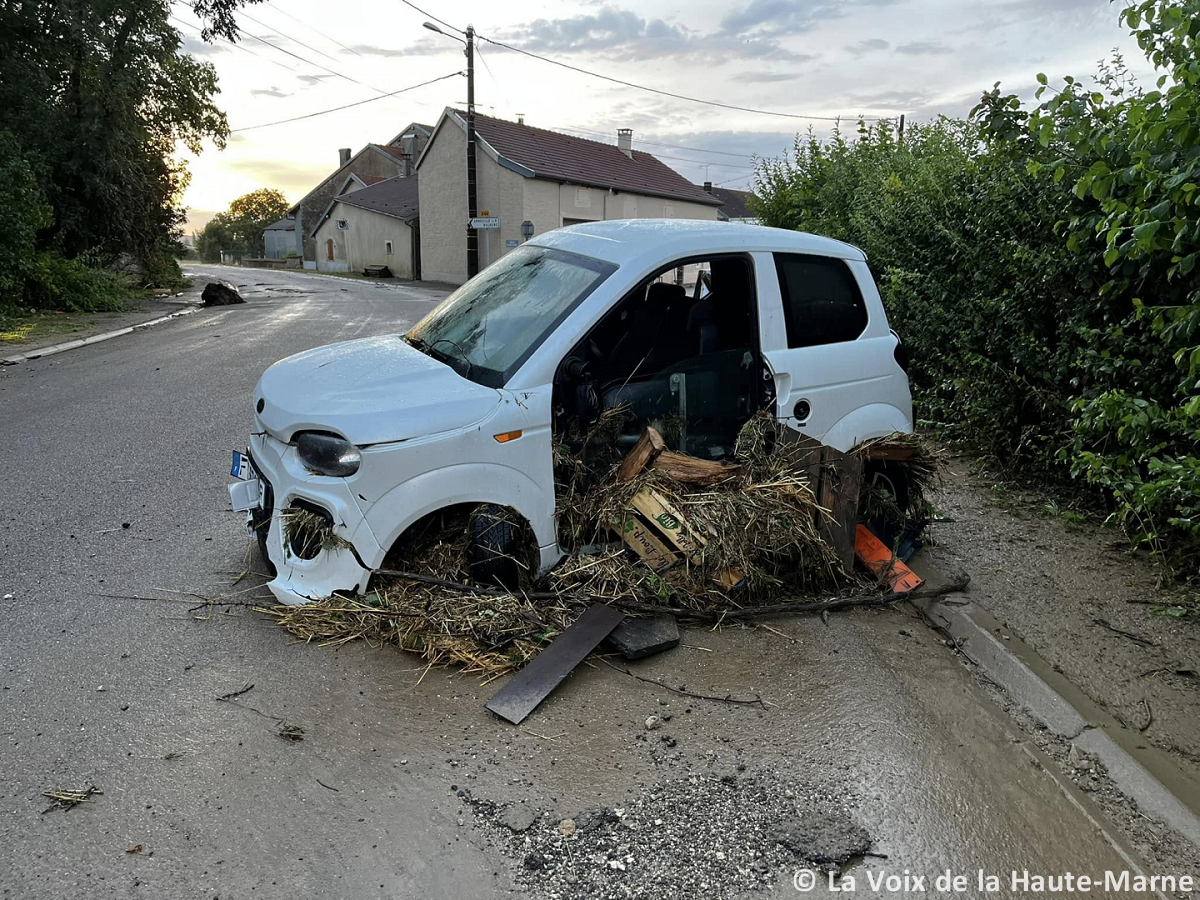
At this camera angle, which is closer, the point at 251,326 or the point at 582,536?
the point at 582,536

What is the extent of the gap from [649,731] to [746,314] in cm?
249

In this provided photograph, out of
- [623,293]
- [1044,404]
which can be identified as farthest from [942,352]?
[623,293]

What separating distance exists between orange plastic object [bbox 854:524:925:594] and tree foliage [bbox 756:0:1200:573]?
1.29 metres

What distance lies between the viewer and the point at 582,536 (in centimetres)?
448

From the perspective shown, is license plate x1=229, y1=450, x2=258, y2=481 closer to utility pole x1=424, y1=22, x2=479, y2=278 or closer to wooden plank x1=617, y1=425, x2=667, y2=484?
wooden plank x1=617, y1=425, x2=667, y2=484

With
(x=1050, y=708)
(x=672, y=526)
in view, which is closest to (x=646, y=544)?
(x=672, y=526)

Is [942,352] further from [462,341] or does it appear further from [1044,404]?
[462,341]

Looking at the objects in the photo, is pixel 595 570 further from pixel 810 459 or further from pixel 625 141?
pixel 625 141

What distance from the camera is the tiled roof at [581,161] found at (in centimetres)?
3641

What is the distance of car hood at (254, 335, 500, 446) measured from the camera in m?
3.82

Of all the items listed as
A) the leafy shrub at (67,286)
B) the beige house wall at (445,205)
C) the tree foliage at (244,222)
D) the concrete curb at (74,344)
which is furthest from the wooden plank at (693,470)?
the tree foliage at (244,222)

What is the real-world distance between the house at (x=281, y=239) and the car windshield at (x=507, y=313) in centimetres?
7402

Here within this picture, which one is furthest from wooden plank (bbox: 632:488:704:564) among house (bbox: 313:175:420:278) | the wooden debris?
house (bbox: 313:175:420:278)

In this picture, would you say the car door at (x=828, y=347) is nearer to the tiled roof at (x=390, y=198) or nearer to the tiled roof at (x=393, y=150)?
the tiled roof at (x=390, y=198)
